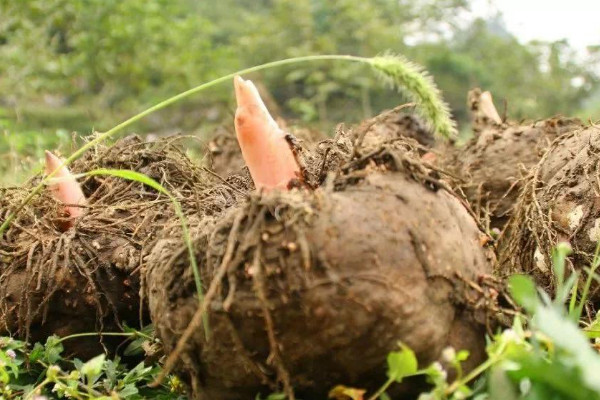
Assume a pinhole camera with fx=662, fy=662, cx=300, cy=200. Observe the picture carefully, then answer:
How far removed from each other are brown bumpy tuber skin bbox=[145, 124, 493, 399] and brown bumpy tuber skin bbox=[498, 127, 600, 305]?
645 millimetres

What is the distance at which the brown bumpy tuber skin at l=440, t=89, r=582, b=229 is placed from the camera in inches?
114

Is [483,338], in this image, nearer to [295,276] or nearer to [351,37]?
[295,276]

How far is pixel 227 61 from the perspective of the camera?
11766 millimetres

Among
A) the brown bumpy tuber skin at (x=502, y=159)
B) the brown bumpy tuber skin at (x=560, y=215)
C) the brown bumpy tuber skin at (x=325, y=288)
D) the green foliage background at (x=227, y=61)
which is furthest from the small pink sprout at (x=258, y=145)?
the green foliage background at (x=227, y=61)

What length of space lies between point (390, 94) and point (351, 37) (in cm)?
149

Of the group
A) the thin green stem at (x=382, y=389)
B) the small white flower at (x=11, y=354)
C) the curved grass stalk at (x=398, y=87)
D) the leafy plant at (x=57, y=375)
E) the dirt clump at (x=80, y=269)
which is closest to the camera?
the thin green stem at (x=382, y=389)

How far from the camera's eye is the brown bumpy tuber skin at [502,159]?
→ 2904 millimetres

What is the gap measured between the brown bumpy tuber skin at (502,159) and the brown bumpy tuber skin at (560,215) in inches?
23.2

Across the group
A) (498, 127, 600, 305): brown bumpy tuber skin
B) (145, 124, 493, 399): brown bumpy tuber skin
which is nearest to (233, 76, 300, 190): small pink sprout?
(145, 124, 493, 399): brown bumpy tuber skin

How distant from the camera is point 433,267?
1287mm

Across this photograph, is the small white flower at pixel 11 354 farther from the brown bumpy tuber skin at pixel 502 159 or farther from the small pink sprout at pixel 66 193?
the brown bumpy tuber skin at pixel 502 159

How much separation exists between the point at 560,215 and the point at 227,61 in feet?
33.8

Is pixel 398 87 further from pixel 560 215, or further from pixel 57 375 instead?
pixel 57 375

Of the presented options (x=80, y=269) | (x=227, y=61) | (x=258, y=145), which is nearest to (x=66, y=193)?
(x=80, y=269)
